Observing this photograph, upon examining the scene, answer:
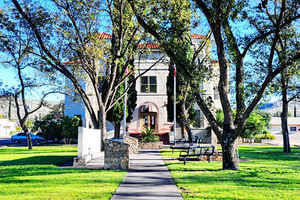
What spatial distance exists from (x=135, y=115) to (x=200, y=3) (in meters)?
25.2

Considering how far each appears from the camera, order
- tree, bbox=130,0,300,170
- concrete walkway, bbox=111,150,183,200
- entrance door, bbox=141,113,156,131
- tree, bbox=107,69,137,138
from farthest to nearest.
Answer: entrance door, bbox=141,113,156,131
tree, bbox=107,69,137,138
tree, bbox=130,0,300,170
concrete walkway, bbox=111,150,183,200

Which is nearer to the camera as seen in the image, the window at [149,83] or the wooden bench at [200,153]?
the wooden bench at [200,153]

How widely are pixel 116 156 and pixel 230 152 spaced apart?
4.43m

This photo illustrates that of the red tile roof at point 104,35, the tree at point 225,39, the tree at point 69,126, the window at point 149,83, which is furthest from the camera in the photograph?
the window at point 149,83


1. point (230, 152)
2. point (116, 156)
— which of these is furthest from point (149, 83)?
point (230, 152)

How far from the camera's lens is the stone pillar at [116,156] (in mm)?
13016

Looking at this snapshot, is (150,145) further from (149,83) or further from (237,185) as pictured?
(237,185)

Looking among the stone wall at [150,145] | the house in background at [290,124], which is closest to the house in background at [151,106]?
the stone wall at [150,145]

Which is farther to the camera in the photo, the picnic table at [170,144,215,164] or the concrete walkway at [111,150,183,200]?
the picnic table at [170,144,215,164]

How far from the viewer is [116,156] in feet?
43.0

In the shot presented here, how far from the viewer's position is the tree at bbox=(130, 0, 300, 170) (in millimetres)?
12391

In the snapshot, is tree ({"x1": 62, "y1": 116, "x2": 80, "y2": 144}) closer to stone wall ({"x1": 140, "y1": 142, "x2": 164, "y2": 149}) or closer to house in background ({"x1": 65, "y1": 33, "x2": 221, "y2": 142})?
house in background ({"x1": 65, "y1": 33, "x2": 221, "y2": 142})

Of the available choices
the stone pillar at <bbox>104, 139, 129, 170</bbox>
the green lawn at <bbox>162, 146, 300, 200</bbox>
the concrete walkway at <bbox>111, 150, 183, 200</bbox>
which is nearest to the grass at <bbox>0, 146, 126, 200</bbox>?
the concrete walkway at <bbox>111, 150, 183, 200</bbox>

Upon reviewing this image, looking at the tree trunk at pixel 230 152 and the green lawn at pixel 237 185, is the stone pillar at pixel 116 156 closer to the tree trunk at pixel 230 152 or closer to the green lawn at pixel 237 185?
the green lawn at pixel 237 185
